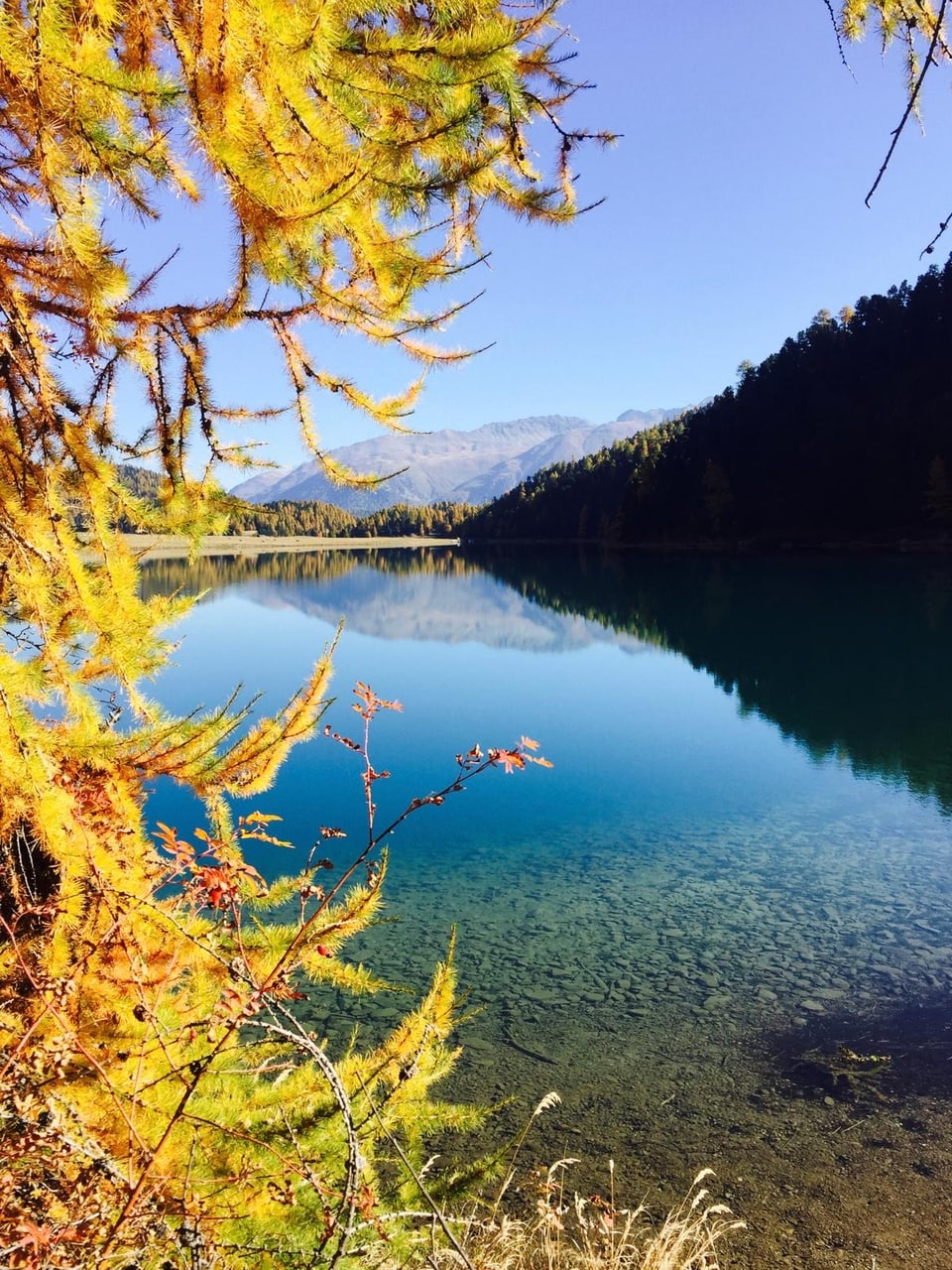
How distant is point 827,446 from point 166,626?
73.7 metres

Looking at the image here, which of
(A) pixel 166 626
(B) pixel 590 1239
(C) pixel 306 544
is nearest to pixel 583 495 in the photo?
(C) pixel 306 544

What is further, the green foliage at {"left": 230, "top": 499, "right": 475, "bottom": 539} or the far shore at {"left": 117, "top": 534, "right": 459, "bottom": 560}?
the green foliage at {"left": 230, "top": 499, "right": 475, "bottom": 539}

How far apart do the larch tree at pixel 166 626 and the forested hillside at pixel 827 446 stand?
6281cm

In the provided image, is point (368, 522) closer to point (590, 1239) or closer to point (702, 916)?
point (702, 916)

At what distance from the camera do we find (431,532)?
563 ft

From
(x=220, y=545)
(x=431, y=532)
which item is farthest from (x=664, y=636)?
(x=431, y=532)

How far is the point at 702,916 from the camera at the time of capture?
778cm

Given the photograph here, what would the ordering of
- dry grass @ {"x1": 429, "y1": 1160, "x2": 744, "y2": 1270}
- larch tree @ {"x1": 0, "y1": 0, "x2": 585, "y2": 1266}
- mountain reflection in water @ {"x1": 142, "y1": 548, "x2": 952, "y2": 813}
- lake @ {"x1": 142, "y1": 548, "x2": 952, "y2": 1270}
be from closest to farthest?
larch tree @ {"x1": 0, "y1": 0, "x2": 585, "y2": 1266}, dry grass @ {"x1": 429, "y1": 1160, "x2": 744, "y2": 1270}, lake @ {"x1": 142, "y1": 548, "x2": 952, "y2": 1270}, mountain reflection in water @ {"x1": 142, "y1": 548, "x2": 952, "y2": 813}

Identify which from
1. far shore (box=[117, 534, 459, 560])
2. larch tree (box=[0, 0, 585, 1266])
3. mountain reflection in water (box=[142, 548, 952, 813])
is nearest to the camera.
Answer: larch tree (box=[0, 0, 585, 1266])

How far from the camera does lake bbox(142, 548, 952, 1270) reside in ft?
15.6

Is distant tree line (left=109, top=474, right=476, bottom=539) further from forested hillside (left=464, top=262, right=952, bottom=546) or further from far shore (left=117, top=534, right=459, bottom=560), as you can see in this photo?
forested hillside (left=464, top=262, right=952, bottom=546)

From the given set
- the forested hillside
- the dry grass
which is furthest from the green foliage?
the dry grass

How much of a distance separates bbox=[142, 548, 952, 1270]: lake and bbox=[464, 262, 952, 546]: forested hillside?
4694 cm

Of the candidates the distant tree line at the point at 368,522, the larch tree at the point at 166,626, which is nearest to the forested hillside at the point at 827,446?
the larch tree at the point at 166,626
